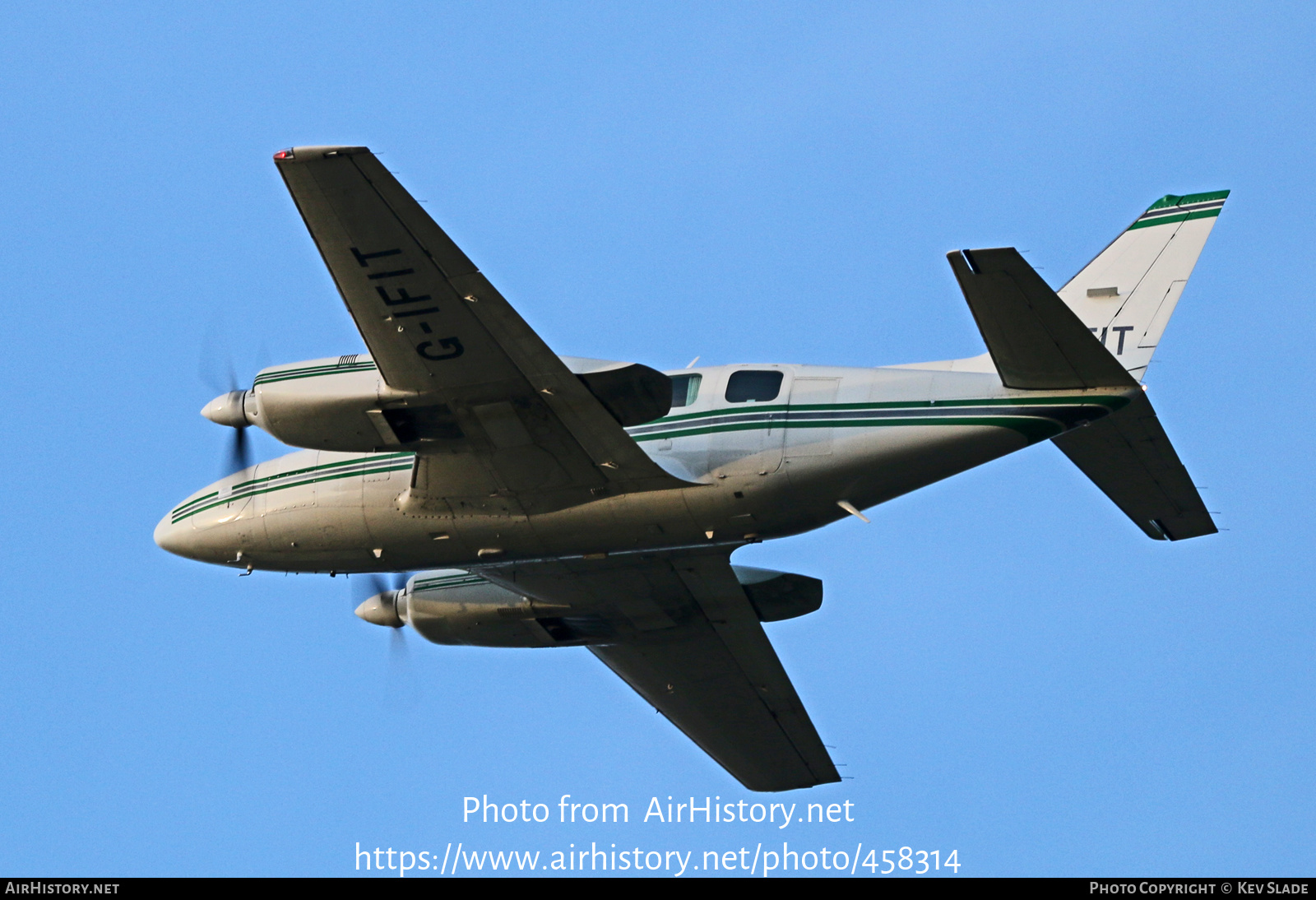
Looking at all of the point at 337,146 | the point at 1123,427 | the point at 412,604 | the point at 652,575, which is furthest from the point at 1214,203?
the point at 412,604

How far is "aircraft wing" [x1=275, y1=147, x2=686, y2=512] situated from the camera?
71.1 feet

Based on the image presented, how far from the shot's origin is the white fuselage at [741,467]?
2369 cm

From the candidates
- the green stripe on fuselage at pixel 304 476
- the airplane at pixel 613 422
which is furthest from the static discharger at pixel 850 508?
the green stripe on fuselage at pixel 304 476

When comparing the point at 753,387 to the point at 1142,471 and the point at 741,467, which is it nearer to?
the point at 741,467

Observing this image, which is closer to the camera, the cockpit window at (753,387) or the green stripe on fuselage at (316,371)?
the green stripe on fuselage at (316,371)

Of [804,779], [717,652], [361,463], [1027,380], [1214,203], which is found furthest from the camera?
[804,779]

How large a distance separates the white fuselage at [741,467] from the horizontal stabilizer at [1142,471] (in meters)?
0.66

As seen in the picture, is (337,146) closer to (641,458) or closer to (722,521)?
(641,458)

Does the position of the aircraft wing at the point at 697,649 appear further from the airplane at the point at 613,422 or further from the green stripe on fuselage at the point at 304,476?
the green stripe on fuselage at the point at 304,476

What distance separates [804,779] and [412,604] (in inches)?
347

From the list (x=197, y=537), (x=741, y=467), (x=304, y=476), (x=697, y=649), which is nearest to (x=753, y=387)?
(x=741, y=467)

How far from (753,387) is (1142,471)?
5994 millimetres

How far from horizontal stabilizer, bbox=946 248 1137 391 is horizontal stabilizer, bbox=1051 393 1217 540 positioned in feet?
3.33

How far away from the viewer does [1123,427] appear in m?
23.3
